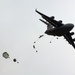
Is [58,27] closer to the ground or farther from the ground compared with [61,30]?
farther from the ground

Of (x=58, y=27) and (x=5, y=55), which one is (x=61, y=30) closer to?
(x=58, y=27)

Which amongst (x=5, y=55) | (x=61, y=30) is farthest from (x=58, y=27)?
(x=5, y=55)

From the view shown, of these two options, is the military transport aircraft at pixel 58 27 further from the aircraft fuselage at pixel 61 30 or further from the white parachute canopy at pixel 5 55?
the white parachute canopy at pixel 5 55

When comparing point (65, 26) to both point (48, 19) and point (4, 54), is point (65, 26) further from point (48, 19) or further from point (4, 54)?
point (4, 54)

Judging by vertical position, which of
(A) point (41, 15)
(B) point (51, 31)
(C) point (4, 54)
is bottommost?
(C) point (4, 54)

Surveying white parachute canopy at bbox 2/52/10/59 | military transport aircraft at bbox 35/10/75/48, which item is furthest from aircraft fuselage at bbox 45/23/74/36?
white parachute canopy at bbox 2/52/10/59

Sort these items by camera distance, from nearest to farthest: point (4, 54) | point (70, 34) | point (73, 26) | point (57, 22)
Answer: point (4, 54) → point (73, 26) → point (57, 22) → point (70, 34)

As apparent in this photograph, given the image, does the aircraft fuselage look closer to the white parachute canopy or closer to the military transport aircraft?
the military transport aircraft

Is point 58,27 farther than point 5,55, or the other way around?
point 58,27

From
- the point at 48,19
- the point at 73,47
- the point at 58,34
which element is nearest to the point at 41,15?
the point at 48,19

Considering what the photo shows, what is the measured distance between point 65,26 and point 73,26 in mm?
3164

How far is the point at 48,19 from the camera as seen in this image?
88.7 m

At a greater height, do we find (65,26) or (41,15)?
(41,15)

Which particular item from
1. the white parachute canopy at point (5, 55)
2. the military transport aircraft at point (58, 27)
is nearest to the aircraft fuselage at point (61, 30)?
the military transport aircraft at point (58, 27)
